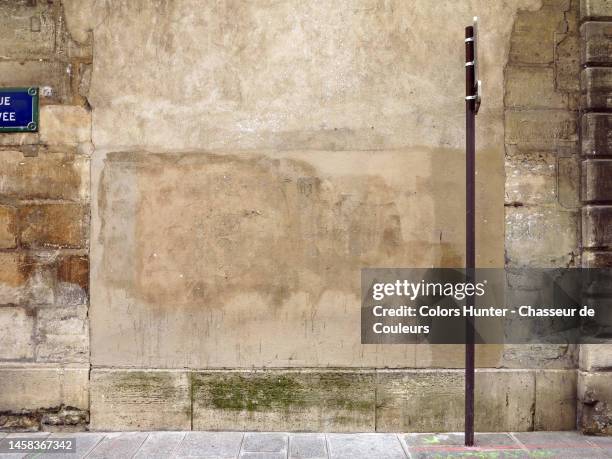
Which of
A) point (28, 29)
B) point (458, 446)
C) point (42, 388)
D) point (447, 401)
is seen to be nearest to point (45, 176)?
point (28, 29)

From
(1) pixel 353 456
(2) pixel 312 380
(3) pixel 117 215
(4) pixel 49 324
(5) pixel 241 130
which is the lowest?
(1) pixel 353 456

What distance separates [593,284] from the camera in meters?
4.65

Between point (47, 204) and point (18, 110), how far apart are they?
86cm

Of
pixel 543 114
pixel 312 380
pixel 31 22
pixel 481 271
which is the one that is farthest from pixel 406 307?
pixel 31 22

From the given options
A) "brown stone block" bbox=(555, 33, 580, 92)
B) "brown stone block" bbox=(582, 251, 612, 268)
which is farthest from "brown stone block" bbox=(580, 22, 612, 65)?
"brown stone block" bbox=(582, 251, 612, 268)

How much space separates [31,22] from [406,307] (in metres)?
4.12

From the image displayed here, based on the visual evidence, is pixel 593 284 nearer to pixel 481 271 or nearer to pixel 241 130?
pixel 481 271

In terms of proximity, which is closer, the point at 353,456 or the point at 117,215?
the point at 353,456

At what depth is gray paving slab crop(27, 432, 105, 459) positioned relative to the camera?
165 inches

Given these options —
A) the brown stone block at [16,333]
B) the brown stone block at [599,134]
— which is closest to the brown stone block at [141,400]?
the brown stone block at [16,333]

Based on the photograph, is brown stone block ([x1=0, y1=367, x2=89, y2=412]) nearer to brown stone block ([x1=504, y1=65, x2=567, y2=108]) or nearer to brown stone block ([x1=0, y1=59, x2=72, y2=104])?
brown stone block ([x1=0, y1=59, x2=72, y2=104])

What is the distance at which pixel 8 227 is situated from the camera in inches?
189

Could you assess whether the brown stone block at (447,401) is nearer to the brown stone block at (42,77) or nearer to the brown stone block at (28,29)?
the brown stone block at (42,77)

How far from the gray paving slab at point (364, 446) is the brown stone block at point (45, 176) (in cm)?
299
